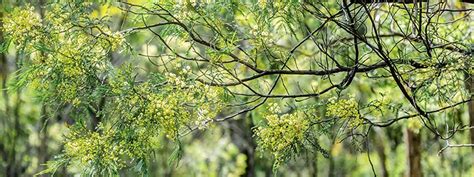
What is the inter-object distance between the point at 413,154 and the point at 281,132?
4.60 metres

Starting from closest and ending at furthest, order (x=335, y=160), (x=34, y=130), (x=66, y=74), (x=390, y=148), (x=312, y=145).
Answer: (x=66, y=74)
(x=312, y=145)
(x=34, y=130)
(x=390, y=148)
(x=335, y=160)

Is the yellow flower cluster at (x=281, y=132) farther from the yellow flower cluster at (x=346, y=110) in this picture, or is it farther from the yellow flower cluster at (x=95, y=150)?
the yellow flower cluster at (x=95, y=150)

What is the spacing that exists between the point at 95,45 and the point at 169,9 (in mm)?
321

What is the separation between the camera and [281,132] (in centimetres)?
324

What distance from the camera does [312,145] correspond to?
335 centimetres

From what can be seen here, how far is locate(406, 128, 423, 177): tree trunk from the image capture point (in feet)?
24.6

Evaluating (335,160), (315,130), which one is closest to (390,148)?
(335,160)

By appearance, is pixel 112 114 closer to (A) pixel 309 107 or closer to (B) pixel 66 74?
(B) pixel 66 74

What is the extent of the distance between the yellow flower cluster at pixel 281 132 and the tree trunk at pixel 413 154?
4367 millimetres

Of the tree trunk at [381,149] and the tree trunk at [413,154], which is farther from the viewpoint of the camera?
the tree trunk at [381,149]

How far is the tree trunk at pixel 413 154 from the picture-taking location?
7.51 meters

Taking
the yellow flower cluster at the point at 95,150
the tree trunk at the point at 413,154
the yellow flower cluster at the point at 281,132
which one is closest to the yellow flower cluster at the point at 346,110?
the yellow flower cluster at the point at 281,132

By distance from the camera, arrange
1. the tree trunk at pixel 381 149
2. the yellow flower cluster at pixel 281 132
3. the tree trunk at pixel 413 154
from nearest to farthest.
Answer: the yellow flower cluster at pixel 281 132 → the tree trunk at pixel 413 154 → the tree trunk at pixel 381 149

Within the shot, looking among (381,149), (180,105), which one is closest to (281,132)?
(180,105)
